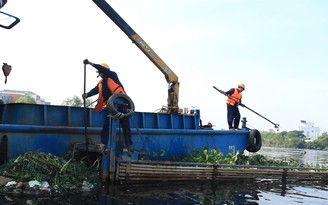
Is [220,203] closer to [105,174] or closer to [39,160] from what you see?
[105,174]

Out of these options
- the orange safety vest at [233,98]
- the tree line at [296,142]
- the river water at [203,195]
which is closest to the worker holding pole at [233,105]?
the orange safety vest at [233,98]

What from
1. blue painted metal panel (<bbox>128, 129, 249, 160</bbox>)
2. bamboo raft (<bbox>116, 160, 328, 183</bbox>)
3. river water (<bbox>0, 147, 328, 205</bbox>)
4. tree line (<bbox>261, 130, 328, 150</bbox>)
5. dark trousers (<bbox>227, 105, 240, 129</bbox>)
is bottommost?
tree line (<bbox>261, 130, 328, 150</bbox>)

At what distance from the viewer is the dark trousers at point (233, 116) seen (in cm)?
1131

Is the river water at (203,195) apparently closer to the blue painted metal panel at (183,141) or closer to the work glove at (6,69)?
the blue painted metal panel at (183,141)

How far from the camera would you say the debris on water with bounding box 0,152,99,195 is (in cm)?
558

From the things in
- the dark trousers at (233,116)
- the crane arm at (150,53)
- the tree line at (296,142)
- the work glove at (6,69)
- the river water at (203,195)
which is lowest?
the tree line at (296,142)

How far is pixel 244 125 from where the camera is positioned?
11625 millimetres

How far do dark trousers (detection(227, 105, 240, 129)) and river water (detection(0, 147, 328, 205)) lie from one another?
2.88m

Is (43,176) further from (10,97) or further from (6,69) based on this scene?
(10,97)

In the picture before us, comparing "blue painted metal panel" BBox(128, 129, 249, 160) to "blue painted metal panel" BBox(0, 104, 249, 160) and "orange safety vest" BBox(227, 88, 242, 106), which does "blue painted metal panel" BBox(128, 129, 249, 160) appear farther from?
"orange safety vest" BBox(227, 88, 242, 106)

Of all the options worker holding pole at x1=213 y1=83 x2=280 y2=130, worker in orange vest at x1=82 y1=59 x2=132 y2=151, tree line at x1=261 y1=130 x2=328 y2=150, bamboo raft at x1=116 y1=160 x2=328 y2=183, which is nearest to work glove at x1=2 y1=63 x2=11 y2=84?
worker in orange vest at x1=82 y1=59 x2=132 y2=151

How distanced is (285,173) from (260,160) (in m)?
1.45

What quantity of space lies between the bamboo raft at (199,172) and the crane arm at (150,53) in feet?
10.6

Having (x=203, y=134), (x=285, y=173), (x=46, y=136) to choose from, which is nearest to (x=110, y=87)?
(x=46, y=136)
